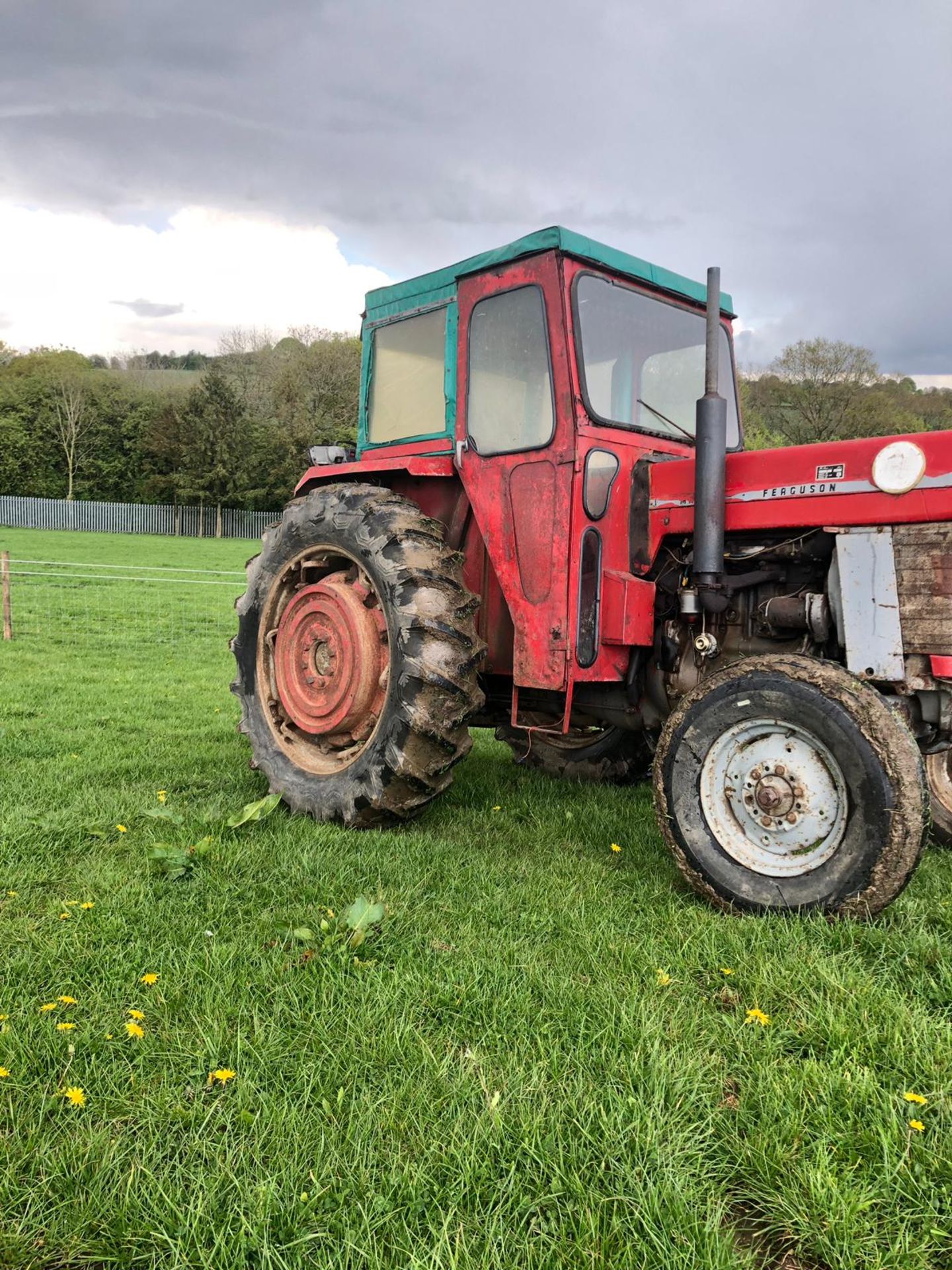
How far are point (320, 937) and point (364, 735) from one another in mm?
1549

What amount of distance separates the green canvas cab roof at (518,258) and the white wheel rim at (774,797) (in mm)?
2154

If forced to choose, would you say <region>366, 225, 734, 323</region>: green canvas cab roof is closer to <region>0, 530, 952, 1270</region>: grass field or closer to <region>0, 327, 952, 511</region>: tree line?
<region>0, 530, 952, 1270</region>: grass field

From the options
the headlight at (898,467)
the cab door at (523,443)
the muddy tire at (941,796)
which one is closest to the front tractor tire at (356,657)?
the cab door at (523,443)

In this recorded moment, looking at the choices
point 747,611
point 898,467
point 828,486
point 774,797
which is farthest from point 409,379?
point 774,797

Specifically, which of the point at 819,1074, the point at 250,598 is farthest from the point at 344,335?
the point at 819,1074

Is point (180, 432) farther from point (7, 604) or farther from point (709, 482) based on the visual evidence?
point (709, 482)

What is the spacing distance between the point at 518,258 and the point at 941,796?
3.04 m

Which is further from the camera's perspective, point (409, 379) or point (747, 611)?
point (409, 379)

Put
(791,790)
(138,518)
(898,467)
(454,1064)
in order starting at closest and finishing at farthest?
(454,1064) < (791,790) < (898,467) < (138,518)

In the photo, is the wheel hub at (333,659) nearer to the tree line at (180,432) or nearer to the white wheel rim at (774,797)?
the white wheel rim at (774,797)

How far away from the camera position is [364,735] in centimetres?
434

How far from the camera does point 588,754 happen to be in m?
5.23

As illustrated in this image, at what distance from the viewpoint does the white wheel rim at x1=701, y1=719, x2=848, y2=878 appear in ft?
10.0

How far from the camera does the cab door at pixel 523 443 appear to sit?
12.7ft
